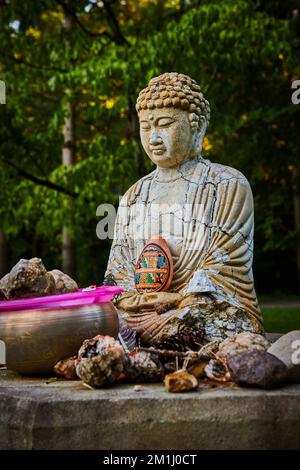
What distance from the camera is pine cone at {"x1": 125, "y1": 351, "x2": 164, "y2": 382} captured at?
373cm

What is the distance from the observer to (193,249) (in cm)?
484

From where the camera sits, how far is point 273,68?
12.7 metres

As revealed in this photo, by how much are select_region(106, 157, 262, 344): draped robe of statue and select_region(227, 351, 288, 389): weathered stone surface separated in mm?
871

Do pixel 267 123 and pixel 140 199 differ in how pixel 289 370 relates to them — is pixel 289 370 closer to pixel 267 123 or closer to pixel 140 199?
pixel 140 199

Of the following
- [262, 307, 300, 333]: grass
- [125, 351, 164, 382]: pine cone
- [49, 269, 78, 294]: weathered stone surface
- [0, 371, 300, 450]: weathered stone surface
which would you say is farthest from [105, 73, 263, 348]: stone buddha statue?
[262, 307, 300, 333]: grass

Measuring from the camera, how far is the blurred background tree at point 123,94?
29.3 ft

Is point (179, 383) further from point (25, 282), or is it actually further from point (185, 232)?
point (185, 232)

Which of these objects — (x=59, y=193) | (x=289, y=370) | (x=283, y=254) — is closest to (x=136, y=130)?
(x=59, y=193)

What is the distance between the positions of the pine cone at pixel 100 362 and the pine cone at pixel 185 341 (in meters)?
0.69

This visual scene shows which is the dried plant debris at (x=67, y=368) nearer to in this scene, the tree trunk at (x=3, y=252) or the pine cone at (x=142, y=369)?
the pine cone at (x=142, y=369)

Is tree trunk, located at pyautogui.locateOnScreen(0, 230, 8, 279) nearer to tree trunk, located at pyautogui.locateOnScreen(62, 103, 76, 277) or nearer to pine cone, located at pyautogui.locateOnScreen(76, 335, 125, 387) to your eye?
tree trunk, located at pyautogui.locateOnScreen(62, 103, 76, 277)

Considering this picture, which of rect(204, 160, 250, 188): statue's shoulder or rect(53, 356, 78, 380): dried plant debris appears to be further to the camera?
rect(204, 160, 250, 188): statue's shoulder

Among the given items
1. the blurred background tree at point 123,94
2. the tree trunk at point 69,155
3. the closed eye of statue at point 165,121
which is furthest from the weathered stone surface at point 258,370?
the tree trunk at point 69,155

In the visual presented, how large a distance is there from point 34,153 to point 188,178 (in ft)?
20.5
